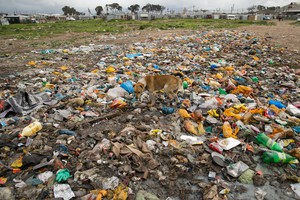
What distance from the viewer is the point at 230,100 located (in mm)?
3660

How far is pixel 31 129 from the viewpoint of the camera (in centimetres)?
257

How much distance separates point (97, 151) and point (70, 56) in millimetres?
5924

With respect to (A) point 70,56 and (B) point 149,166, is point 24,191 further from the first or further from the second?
(A) point 70,56

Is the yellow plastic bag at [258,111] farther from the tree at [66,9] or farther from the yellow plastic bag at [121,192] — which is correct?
the tree at [66,9]

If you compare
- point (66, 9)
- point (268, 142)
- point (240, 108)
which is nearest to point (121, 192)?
point (268, 142)

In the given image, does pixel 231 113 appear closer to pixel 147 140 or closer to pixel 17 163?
pixel 147 140

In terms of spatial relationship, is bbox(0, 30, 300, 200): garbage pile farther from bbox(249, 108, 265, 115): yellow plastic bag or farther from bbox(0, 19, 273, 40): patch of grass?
bbox(0, 19, 273, 40): patch of grass

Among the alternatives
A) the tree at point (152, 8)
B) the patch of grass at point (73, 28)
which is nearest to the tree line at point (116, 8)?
the tree at point (152, 8)

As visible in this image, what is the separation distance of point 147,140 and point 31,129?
163 cm

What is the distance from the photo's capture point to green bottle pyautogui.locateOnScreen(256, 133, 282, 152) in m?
2.31

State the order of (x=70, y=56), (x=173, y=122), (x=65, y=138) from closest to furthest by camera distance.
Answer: (x=65, y=138), (x=173, y=122), (x=70, y=56)

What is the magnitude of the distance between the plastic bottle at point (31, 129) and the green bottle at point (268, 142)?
10.1 ft

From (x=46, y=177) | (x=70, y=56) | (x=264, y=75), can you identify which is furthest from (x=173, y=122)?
(x=70, y=56)

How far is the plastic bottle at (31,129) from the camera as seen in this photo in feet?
8.26
